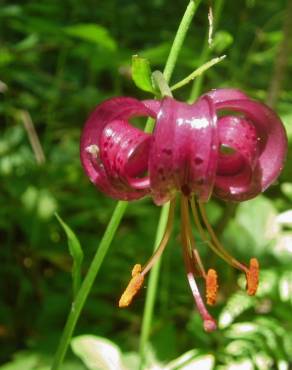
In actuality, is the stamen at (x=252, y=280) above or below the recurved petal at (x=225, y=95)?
below

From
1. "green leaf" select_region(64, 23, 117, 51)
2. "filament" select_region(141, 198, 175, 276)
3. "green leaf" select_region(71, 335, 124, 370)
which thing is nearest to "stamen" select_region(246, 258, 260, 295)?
"filament" select_region(141, 198, 175, 276)

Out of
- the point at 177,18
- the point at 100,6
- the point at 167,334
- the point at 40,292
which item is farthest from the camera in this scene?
the point at 177,18

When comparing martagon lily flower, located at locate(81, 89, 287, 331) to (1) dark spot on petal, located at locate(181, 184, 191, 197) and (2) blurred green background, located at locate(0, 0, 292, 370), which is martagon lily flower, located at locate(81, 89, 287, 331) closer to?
(1) dark spot on petal, located at locate(181, 184, 191, 197)

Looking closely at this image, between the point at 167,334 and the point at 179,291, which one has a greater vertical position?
the point at 179,291

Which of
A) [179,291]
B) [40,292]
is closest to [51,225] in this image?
[40,292]

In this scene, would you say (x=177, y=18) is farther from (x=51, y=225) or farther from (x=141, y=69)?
(x=141, y=69)

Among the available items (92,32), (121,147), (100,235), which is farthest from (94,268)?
(100,235)

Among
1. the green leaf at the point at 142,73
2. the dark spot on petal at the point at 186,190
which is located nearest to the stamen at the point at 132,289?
the dark spot on petal at the point at 186,190

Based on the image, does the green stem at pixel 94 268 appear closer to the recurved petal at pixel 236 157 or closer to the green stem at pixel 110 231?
the green stem at pixel 110 231
